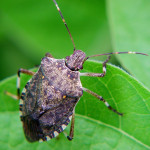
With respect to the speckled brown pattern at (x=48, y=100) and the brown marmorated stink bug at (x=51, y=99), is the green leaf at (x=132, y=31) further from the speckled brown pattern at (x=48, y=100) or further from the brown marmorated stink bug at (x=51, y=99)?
the speckled brown pattern at (x=48, y=100)

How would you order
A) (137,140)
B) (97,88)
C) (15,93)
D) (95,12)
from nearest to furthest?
(137,140) < (97,88) < (15,93) < (95,12)

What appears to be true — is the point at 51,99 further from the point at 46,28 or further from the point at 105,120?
the point at 46,28

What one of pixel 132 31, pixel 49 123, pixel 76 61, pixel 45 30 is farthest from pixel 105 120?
pixel 45 30

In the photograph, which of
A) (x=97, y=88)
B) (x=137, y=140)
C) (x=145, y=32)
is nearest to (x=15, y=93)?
(x=97, y=88)

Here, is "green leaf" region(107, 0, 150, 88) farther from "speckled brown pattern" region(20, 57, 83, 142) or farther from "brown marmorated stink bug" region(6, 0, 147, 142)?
"speckled brown pattern" region(20, 57, 83, 142)

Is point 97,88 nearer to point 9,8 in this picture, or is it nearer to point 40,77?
point 40,77
